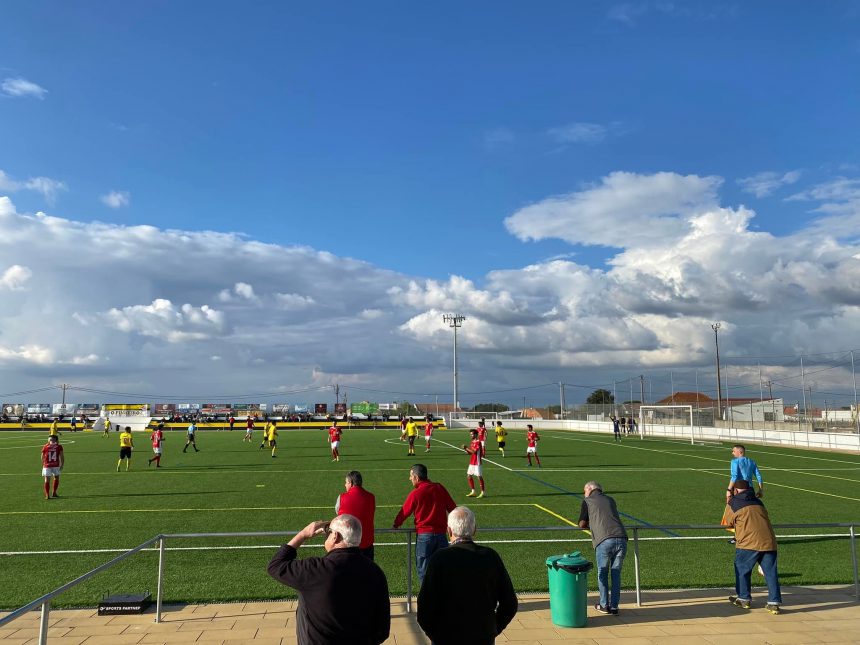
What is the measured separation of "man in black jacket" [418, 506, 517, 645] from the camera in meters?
4.09

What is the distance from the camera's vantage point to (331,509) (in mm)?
15766

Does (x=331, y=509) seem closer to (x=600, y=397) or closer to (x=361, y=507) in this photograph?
(x=361, y=507)

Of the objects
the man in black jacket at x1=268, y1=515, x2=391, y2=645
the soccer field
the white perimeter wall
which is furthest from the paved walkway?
the white perimeter wall

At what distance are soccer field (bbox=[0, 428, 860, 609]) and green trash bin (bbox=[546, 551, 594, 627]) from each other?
865mm

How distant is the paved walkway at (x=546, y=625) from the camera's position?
6.56m

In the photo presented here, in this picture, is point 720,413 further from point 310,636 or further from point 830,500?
point 310,636

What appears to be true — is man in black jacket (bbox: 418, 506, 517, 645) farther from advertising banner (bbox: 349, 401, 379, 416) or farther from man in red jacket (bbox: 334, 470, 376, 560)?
advertising banner (bbox: 349, 401, 379, 416)

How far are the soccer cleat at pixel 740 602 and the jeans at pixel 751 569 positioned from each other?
3 centimetres

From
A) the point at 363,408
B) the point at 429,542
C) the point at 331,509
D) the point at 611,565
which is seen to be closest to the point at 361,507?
the point at 429,542

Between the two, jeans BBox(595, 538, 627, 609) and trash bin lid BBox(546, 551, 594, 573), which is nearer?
trash bin lid BBox(546, 551, 594, 573)

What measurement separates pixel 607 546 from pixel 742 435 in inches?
1753

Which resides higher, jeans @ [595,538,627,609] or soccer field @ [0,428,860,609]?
jeans @ [595,538,627,609]

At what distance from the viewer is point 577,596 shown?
688 centimetres

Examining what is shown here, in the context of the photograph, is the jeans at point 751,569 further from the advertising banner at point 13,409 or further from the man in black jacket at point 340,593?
the advertising banner at point 13,409
